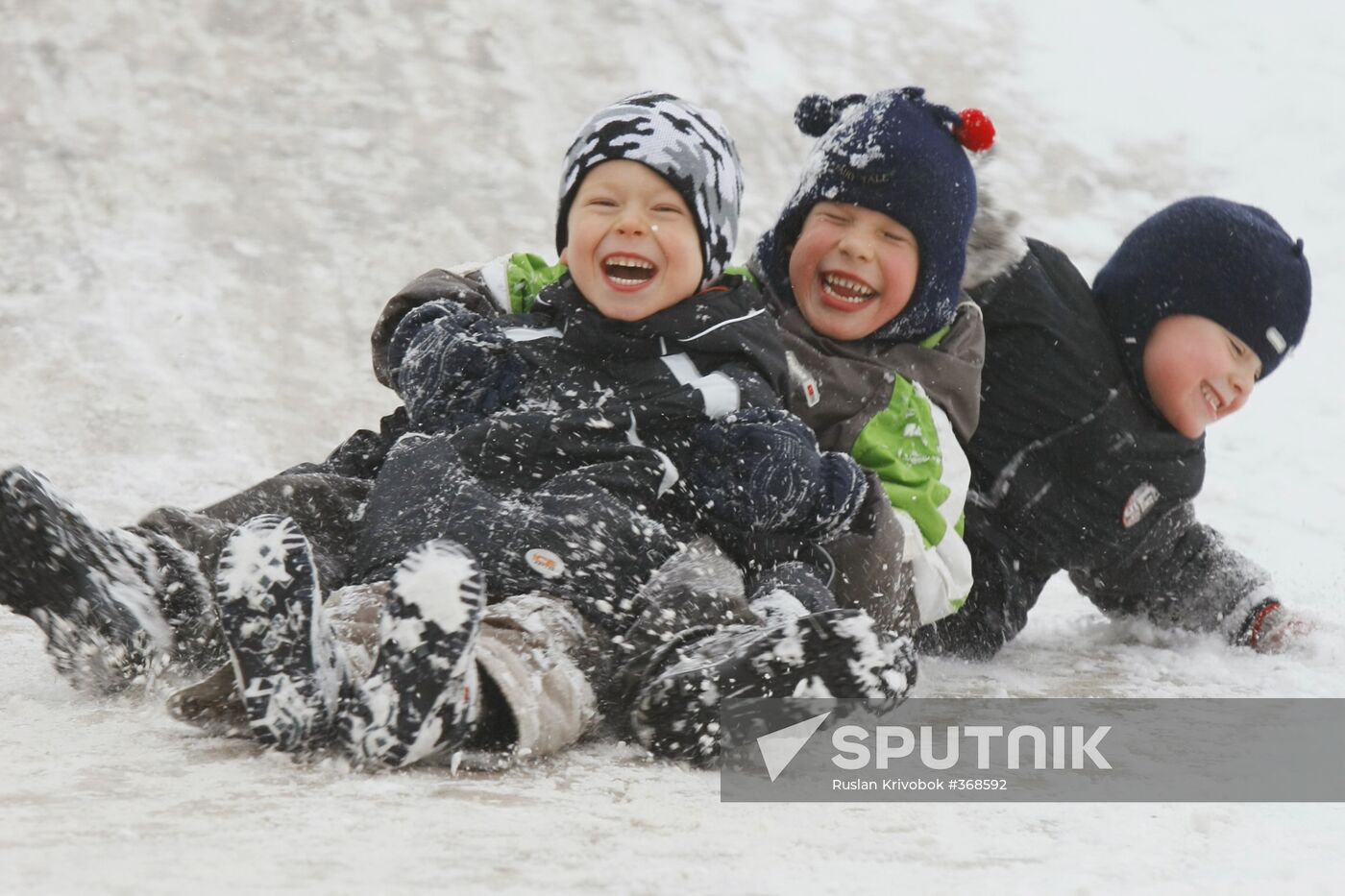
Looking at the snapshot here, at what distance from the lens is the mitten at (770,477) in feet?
6.20

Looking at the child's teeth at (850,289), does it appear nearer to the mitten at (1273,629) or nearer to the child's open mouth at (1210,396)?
the child's open mouth at (1210,396)

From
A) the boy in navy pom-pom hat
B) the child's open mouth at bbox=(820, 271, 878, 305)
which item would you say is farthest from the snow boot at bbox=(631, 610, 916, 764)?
the child's open mouth at bbox=(820, 271, 878, 305)

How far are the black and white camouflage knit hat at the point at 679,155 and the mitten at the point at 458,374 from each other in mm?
263

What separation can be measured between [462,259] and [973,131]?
2275mm

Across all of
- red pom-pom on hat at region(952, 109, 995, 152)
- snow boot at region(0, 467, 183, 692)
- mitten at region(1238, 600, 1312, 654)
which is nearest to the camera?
snow boot at region(0, 467, 183, 692)

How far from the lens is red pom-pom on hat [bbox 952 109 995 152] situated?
2.38 m

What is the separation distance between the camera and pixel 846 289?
2303mm

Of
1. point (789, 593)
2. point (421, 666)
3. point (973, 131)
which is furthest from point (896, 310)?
point (421, 666)

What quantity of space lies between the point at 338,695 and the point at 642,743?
35 centimetres

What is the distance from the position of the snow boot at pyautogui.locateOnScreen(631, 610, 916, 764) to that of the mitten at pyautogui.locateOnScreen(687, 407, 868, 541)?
0.30 meters

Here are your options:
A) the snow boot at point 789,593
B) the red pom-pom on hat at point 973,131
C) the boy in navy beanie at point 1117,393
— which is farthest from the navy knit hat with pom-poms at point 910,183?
the snow boot at point 789,593

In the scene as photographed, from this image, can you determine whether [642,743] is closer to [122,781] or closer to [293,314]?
[122,781]

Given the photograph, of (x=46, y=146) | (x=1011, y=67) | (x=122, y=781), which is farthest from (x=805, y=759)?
(x=1011, y=67)

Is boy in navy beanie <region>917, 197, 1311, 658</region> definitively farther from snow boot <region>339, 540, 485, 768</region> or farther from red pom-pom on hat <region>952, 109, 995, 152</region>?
snow boot <region>339, 540, 485, 768</region>
